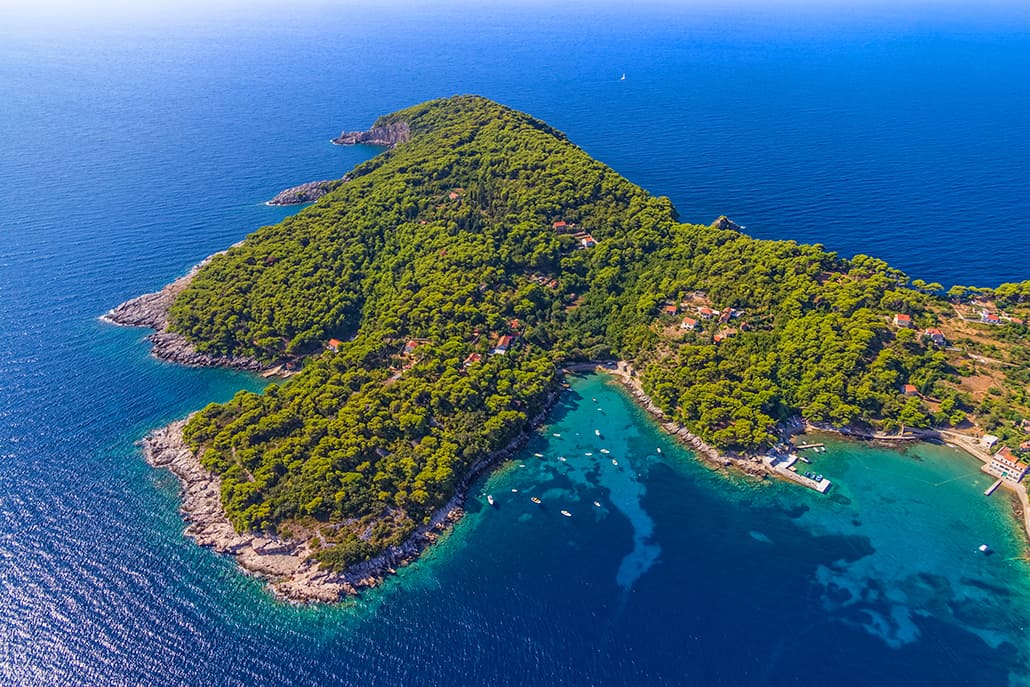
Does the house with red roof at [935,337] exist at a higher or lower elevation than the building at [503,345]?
higher

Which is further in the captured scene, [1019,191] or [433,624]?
[1019,191]

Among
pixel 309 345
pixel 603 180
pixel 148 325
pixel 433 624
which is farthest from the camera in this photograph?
pixel 603 180

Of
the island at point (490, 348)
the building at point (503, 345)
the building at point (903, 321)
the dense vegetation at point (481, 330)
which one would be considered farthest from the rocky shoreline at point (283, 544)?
the building at point (903, 321)

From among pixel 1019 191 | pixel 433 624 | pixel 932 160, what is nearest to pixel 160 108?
pixel 433 624

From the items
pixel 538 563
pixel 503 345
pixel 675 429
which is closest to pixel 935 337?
pixel 675 429

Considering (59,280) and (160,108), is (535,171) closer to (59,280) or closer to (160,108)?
(59,280)

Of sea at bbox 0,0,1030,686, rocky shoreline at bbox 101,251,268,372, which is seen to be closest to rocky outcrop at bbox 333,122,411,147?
rocky shoreline at bbox 101,251,268,372

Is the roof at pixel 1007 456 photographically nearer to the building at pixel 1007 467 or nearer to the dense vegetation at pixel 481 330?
the building at pixel 1007 467
